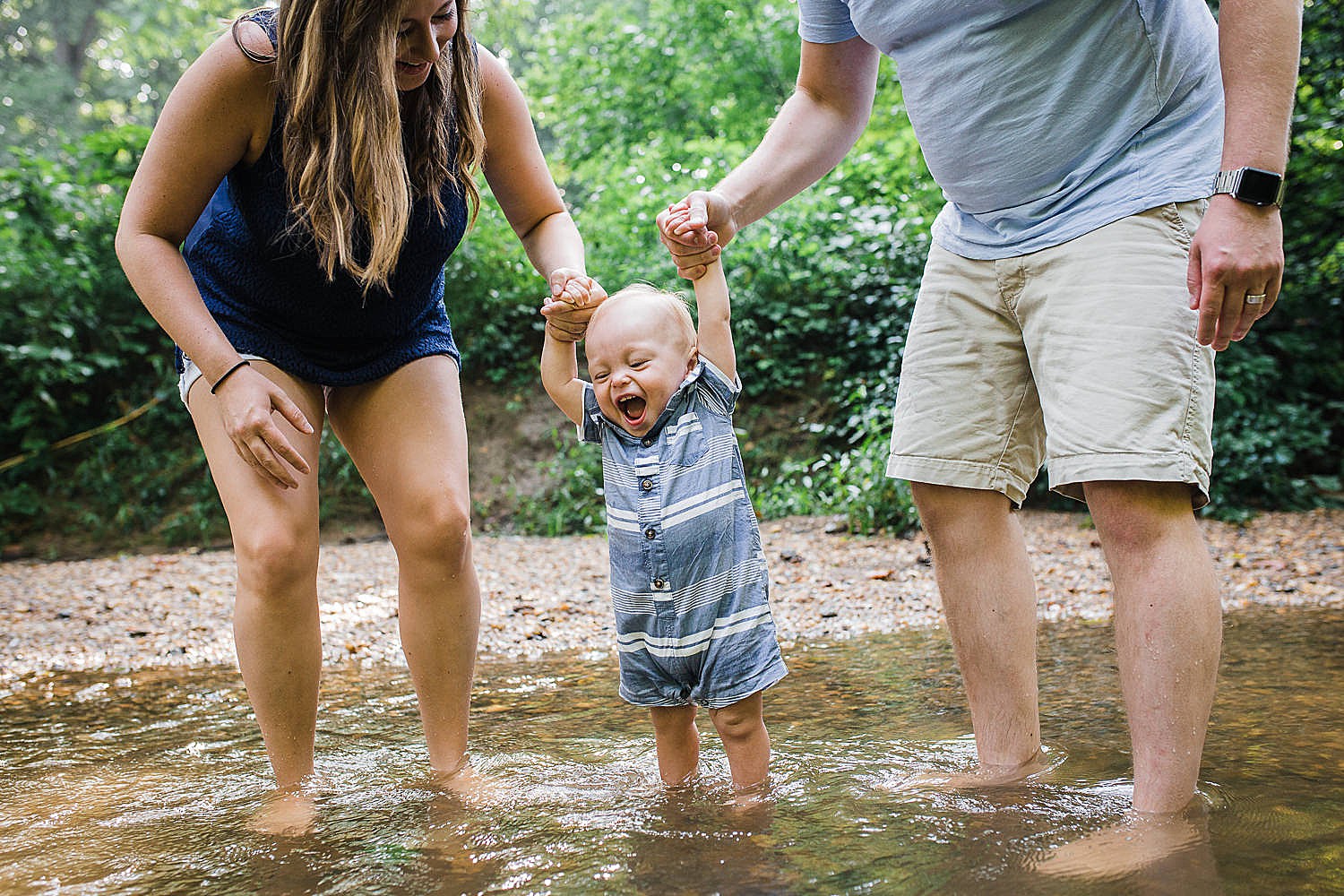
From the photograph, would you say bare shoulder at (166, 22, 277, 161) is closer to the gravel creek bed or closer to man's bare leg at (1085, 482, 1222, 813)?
man's bare leg at (1085, 482, 1222, 813)

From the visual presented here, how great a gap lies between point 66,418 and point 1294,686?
8.50 meters

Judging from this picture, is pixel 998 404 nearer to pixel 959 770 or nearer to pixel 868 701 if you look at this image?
pixel 959 770

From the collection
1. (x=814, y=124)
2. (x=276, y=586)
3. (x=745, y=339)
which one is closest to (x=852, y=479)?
(x=745, y=339)

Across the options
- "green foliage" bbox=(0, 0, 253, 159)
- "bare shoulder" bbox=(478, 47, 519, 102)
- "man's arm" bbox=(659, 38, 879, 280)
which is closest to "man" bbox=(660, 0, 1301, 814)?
"man's arm" bbox=(659, 38, 879, 280)

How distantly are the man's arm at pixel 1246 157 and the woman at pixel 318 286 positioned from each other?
1.12 meters

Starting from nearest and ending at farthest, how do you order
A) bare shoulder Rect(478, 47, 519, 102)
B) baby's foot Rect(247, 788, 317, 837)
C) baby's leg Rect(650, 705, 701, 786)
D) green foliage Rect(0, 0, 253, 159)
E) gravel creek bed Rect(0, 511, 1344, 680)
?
1. baby's foot Rect(247, 788, 317, 837)
2. baby's leg Rect(650, 705, 701, 786)
3. bare shoulder Rect(478, 47, 519, 102)
4. gravel creek bed Rect(0, 511, 1344, 680)
5. green foliage Rect(0, 0, 253, 159)

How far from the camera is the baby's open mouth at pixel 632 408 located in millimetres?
2105

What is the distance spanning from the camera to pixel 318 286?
216 cm

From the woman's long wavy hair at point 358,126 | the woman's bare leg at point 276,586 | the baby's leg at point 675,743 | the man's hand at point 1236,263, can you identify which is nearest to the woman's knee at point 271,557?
the woman's bare leg at point 276,586

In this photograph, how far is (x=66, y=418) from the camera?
8328 millimetres

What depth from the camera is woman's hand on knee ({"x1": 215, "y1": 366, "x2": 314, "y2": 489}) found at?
1939 millimetres

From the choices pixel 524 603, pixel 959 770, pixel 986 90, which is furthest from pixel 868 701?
pixel 524 603

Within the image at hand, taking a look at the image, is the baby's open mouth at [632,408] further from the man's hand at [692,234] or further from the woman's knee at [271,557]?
the woman's knee at [271,557]

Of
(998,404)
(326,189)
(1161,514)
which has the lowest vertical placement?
(1161,514)
